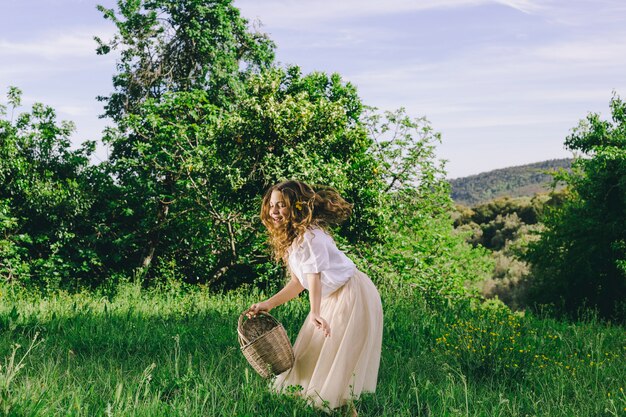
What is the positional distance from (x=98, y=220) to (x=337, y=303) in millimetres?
10481

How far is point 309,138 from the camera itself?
10.7 m

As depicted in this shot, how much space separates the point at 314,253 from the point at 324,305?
0.46 meters

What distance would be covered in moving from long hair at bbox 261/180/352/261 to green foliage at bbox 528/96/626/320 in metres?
11.1

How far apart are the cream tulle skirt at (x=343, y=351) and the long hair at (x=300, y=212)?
49 cm

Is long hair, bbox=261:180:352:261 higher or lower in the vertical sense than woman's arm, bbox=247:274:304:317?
higher

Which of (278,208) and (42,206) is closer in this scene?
(278,208)

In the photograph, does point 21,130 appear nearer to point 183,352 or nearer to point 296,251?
point 183,352

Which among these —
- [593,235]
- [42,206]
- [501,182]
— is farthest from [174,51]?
[501,182]

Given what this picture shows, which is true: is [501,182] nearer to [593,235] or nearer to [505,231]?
[505,231]

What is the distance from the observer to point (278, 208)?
13.9ft

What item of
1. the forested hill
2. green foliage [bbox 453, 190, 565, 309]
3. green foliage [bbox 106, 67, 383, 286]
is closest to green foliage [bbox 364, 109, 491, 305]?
green foliage [bbox 106, 67, 383, 286]

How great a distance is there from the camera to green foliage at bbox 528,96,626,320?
1409 centimetres

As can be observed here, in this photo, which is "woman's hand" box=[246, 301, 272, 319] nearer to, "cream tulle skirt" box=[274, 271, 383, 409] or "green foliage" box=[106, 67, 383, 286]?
"cream tulle skirt" box=[274, 271, 383, 409]

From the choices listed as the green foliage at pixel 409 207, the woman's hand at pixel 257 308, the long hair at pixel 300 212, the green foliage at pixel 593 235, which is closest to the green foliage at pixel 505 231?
the green foliage at pixel 593 235
